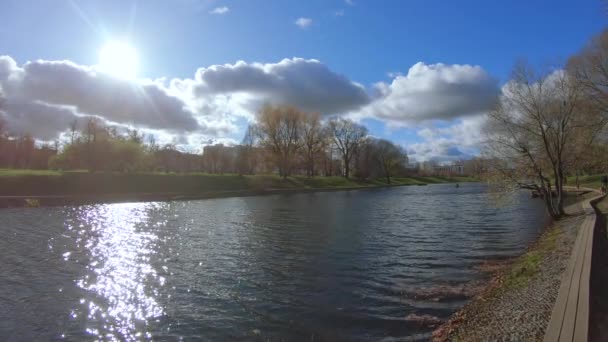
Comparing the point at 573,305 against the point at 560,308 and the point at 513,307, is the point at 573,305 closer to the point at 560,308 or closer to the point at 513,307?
the point at 560,308

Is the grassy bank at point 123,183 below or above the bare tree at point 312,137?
below

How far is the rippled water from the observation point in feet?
31.7

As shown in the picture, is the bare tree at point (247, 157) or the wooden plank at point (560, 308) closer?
the wooden plank at point (560, 308)

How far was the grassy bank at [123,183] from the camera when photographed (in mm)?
50625

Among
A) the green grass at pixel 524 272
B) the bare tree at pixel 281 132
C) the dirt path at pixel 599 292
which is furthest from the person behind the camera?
the bare tree at pixel 281 132

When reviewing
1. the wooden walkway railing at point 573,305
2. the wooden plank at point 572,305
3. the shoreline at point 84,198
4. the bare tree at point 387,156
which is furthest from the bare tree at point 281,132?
the wooden plank at point 572,305

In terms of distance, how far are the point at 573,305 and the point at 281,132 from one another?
81987 millimetres

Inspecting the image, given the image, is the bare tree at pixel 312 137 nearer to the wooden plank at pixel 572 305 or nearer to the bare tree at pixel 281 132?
A: the bare tree at pixel 281 132

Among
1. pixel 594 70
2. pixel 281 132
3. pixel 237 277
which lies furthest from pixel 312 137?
pixel 237 277

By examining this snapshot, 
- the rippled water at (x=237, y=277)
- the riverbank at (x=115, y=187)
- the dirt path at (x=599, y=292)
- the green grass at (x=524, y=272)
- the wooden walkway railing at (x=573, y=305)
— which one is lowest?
the rippled water at (x=237, y=277)

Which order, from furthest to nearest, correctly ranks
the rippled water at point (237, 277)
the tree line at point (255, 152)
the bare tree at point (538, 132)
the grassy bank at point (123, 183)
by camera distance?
1. the tree line at point (255, 152)
2. the grassy bank at point (123, 183)
3. the bare tree at point (538, 132)
4. the rippled water at point (237, 277)

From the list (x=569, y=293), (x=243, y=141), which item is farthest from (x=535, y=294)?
(x=243, y=141)

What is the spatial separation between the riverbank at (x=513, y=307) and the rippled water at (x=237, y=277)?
73 cm

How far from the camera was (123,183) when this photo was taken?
61781 millimetres
